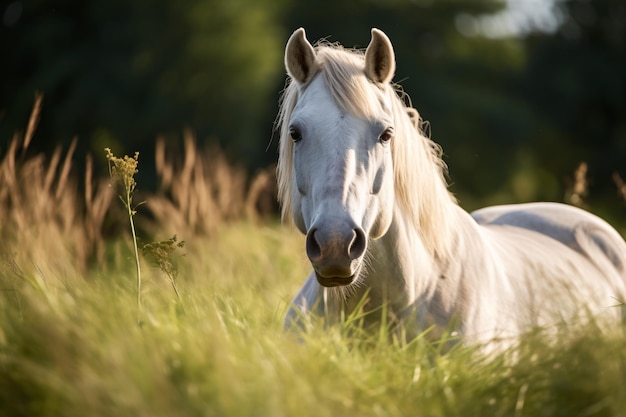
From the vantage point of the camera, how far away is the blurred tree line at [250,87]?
19391 millimetres

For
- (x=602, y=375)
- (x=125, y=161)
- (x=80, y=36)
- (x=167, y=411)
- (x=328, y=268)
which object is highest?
(x=80, y=36)

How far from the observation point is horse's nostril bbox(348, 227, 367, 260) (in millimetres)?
2840

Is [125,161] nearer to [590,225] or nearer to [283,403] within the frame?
[283,403]

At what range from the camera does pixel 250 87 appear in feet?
69.7

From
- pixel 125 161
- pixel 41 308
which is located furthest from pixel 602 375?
pixel 125 161

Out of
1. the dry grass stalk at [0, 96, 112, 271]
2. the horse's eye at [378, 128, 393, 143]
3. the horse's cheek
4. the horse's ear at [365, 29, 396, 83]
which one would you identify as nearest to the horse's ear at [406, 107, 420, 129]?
the horse's ear at [365, 29, 396, 83]

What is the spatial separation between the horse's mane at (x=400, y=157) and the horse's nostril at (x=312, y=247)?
52 centimetres

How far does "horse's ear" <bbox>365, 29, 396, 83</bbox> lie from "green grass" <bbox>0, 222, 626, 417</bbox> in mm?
1074

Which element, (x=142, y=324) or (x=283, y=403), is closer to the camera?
(x=283, y=403)

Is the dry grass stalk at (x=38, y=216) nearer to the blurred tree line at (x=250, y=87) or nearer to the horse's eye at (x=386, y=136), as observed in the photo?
the horse's eye at (x=386, y=136)

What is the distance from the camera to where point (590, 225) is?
4816mm

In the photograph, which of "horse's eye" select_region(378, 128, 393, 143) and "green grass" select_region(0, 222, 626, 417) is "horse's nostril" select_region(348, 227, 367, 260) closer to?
"green grass" select_region(0, 222, 626, 417)

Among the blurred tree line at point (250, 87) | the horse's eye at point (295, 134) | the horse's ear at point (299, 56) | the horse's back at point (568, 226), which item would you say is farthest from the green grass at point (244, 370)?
the blurred tree line at point (250, 87)

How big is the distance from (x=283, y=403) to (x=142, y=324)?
73 cm
